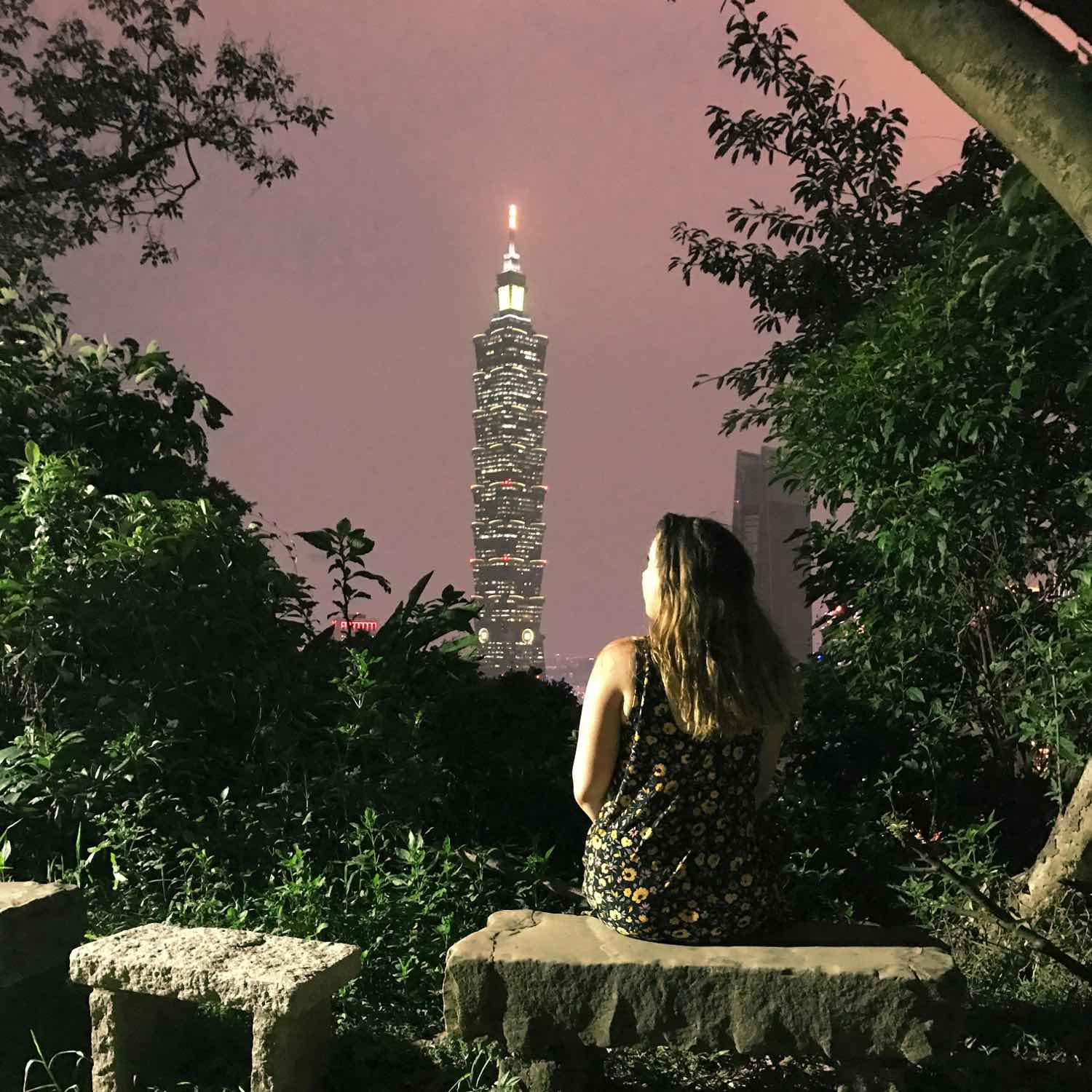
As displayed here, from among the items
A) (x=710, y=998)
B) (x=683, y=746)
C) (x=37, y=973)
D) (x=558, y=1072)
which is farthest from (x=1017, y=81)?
(x=37, y=973)

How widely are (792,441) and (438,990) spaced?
2.93 m

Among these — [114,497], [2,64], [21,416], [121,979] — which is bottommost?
[121,979]

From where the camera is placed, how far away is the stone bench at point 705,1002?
93.4 inches

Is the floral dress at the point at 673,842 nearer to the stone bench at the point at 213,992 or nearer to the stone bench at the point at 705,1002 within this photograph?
the stone bench at the point at 705,1002

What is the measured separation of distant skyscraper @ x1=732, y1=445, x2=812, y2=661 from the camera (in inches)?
217

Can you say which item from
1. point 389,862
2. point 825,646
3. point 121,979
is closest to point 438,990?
point 389,862

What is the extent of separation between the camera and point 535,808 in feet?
14.1

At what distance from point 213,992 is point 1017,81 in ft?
9.23

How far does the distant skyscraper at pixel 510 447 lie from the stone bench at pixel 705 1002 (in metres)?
9.43

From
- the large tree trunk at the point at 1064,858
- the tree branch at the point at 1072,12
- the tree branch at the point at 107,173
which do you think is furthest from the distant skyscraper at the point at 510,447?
the tree branch at the point at 1072,12

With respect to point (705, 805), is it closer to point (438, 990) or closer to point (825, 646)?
point (438, 990)

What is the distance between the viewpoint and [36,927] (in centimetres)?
294

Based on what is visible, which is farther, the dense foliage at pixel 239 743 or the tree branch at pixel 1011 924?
the dense foliage at pixel 239 743

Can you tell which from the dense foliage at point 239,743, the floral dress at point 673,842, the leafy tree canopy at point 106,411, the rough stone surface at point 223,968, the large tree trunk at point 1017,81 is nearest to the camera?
the large tree trunk at point 1017,81
